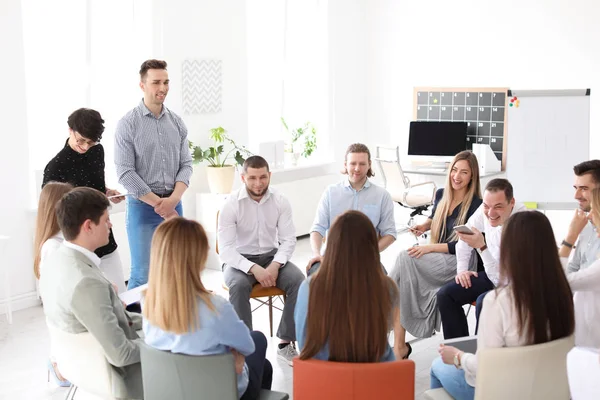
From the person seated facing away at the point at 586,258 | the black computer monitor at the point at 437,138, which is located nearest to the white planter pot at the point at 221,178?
the black computer monitor at the point at 437,138

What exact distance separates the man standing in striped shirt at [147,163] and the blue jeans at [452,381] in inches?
87.8

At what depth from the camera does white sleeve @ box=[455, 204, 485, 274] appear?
171 inches

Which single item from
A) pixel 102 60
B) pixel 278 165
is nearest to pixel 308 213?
pixel 278 165

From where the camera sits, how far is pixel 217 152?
6969 millimetres

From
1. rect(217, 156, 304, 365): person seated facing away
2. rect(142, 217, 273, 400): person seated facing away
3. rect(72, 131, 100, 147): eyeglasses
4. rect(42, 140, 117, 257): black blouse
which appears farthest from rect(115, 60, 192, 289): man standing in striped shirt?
rect(142, 217, 273, 400): person seated facing away

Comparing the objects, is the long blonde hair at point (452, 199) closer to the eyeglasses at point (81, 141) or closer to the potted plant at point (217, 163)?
the eyeglasses at point (81, 141)

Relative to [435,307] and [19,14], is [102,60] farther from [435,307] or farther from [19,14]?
[435,307]

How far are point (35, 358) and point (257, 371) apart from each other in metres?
2.16

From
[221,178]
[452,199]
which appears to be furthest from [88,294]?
[221,178]

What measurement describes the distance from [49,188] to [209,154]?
3.34 metres

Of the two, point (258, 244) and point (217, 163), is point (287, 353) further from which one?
point (217, 163)

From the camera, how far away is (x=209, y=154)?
6988 millimetres

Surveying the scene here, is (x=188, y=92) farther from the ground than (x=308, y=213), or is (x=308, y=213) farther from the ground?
(x=188, y=92)

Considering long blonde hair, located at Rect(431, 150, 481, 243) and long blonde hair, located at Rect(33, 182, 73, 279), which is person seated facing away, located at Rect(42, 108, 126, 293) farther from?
long blonde hair, located at Rect(431, 150, 481, 243)
